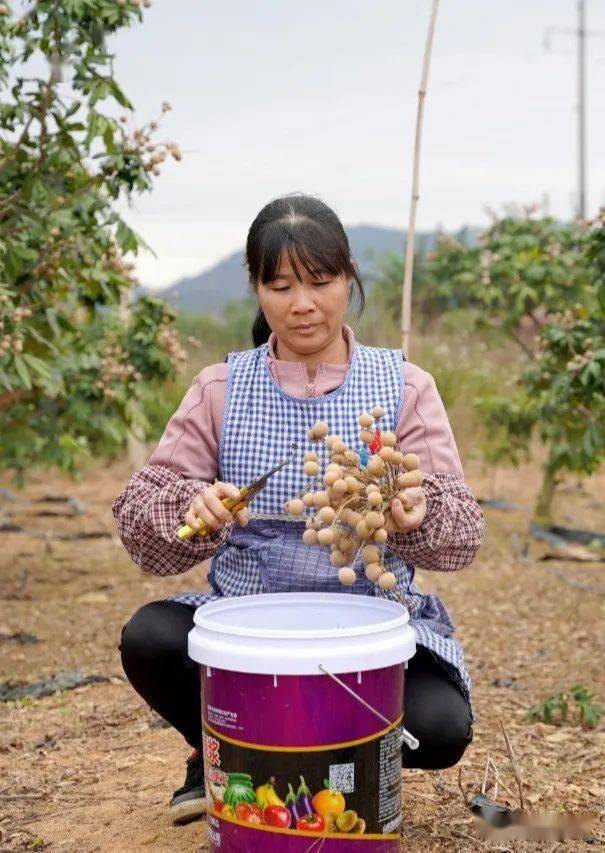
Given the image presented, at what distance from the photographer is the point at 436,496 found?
205 centimetres

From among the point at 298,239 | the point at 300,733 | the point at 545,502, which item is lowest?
the point at 545,502

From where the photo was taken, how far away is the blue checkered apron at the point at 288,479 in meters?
2.14

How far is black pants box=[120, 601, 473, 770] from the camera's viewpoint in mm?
2076

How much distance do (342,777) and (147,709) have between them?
185 cm

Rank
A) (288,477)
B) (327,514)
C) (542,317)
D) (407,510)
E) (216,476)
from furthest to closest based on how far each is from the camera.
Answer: (542,317) → (216,476) → (288,477) → (407,510) → (327,514)

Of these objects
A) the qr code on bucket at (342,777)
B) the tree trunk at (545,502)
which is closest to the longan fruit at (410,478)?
the qr code on bucket at (342,777)

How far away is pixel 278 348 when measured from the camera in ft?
7.60

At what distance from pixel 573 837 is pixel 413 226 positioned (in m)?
1.79

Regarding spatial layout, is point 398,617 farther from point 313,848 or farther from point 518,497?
point 518,497

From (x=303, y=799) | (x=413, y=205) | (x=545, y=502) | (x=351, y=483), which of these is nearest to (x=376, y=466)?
(x=351, y=483)

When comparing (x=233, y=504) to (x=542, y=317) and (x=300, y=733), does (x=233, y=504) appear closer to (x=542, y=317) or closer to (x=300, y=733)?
(x=300, y=733)

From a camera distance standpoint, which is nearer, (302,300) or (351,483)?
(351,483)

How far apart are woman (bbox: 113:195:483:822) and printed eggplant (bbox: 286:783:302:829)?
0.41m

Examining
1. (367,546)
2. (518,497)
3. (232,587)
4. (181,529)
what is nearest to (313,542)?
(367,546)
